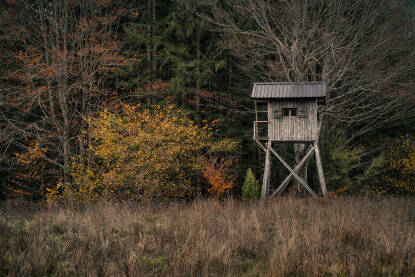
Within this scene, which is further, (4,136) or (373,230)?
(4,136)

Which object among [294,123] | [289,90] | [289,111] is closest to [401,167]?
[294,123]

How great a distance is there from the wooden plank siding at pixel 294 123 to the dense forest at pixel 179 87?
2.59 m

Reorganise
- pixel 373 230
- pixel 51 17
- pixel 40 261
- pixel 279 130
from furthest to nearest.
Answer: pixel 51 17, pixel 279 130, pixel 373 230, pixel 40 261

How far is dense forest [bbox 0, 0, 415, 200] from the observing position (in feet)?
47.9

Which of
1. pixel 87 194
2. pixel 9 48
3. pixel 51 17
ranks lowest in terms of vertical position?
pixel 87 194

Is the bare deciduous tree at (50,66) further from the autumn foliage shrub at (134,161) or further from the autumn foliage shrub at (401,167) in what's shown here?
the autumn foliage shrub at (401,167)

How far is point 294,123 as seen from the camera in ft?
46.4

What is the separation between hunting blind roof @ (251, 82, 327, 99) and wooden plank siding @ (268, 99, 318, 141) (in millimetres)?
434

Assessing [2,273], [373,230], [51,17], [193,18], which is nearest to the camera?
[2,273]

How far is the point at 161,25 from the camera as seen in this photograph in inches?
777

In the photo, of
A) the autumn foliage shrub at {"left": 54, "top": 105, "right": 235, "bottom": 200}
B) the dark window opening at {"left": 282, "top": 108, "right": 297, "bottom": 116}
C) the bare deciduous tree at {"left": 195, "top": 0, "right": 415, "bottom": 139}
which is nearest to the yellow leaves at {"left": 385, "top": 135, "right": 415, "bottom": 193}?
the bare deciduous tree at {"left": 195, "top": 0, "right": 415, "bottom": 139}

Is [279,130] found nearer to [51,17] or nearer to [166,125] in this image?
[166,125]

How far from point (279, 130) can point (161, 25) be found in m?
10.4

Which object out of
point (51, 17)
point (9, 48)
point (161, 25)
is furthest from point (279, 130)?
point (9, 48)
